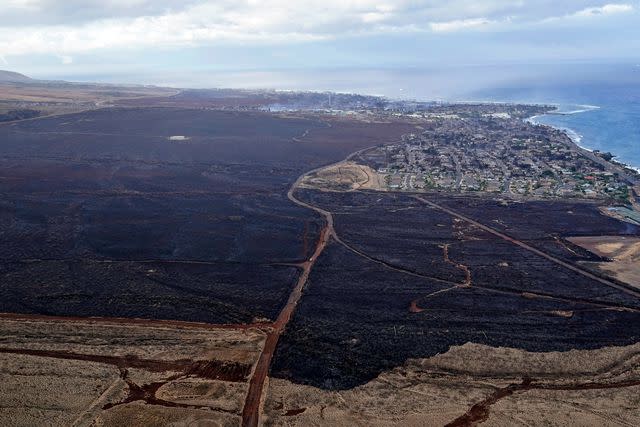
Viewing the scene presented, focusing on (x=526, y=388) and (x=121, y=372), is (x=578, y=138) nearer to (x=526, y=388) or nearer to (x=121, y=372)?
(x=526, y=388)

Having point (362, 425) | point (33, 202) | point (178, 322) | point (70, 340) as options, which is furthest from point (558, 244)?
point (33, 202)

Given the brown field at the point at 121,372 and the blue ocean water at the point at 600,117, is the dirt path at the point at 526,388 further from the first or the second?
the blue ocean water at the point at 600,117

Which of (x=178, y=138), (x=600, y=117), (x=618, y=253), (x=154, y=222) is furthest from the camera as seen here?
(x=600, y=117)

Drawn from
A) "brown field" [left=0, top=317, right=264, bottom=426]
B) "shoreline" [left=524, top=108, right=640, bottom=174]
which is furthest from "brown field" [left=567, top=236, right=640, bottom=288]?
"shoreline" [left=524, top=108, right=640, bottom=174]

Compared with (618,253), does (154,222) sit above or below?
below

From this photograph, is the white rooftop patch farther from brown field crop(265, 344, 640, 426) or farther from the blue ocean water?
brown field crop(265, 344, 640, 426)

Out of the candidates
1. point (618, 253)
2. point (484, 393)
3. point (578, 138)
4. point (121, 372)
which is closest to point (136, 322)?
point (121, 372)

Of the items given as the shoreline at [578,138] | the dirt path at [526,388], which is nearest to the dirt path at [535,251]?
the dirt path at [526,388]
